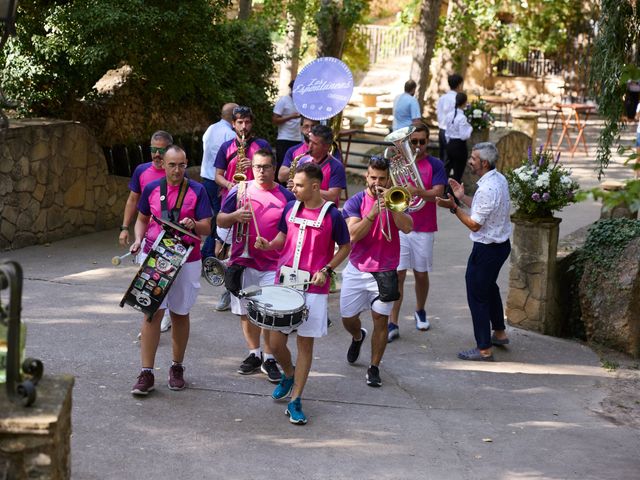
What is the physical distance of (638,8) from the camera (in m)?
10.4

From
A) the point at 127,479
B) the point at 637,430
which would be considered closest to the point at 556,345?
the point at 637,430

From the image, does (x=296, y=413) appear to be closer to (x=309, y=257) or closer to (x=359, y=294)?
(x=309, y=257)

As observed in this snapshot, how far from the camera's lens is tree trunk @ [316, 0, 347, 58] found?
1644 centimetres

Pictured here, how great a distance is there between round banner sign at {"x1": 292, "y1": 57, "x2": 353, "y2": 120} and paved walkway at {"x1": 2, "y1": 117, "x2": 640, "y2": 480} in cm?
197

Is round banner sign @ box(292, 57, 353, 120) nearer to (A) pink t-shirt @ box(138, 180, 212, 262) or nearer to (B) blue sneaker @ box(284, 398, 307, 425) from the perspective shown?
(A) pink t-shirt @ box(138, 180, 212, 262)

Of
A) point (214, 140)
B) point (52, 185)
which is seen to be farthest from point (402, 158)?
point (52, 185)

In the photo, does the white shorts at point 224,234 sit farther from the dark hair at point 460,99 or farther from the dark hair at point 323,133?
the dark hair at point 460,99

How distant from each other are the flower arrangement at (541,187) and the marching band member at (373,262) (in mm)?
2089

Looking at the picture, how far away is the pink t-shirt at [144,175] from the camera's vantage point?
7.98 metres

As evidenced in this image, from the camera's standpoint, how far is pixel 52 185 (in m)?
11.7

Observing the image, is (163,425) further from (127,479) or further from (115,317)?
(115,317)

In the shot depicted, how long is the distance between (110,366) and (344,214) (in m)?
2.11

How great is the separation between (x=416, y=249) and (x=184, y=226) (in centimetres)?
265

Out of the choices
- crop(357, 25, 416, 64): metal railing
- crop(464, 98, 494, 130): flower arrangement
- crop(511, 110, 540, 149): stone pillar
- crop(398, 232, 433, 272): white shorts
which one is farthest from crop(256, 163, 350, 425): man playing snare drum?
crop(357, 25, 416, 64): metal railing
